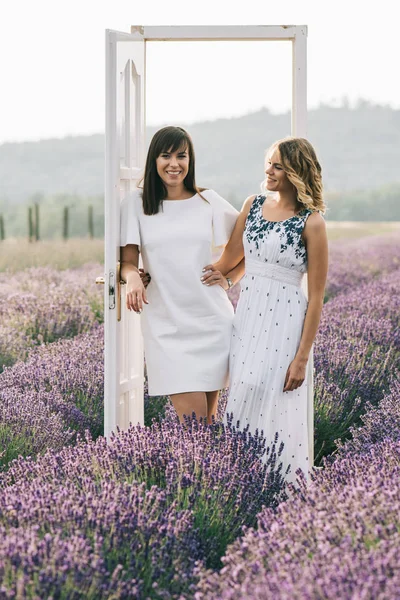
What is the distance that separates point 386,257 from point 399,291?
3.39 metres

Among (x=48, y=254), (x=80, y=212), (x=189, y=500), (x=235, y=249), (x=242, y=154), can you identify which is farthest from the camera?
(x=242, y=154)

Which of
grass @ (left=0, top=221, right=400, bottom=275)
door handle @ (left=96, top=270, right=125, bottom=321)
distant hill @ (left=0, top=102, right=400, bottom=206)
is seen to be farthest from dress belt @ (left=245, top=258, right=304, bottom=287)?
distant hill @ (left=0, top=102, right=400, bottom=206)

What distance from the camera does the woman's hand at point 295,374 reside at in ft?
9.37

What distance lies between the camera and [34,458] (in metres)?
3.26

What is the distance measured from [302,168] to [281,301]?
50 cm

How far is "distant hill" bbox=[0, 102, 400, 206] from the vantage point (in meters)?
16.3

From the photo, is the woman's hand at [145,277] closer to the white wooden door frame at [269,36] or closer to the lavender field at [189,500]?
the lavender field at [189,500]

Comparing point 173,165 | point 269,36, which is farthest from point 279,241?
point 269,36

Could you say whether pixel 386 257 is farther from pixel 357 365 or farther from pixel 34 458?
pixel 34 458

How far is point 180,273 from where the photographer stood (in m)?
2.97

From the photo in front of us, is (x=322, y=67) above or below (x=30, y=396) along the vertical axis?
above

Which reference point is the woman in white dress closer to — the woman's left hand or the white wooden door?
the woman's left hand

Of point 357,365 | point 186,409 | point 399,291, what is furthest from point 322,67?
point 186,409

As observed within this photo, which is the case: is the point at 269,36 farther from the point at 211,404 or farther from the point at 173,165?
the point at 211,404
